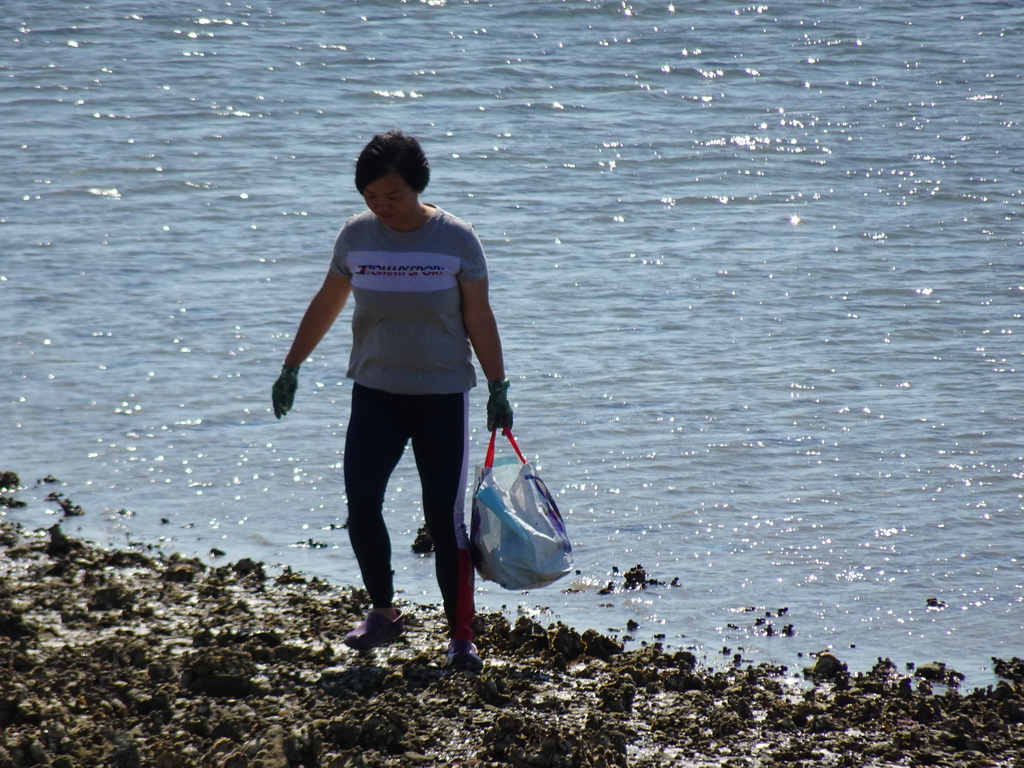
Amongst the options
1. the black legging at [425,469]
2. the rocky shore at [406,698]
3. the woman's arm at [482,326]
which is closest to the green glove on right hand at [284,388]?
the black legging at [425,469]

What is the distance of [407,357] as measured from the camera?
435cm

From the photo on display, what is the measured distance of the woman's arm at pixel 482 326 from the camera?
4.35m

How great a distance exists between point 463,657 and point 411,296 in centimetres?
116

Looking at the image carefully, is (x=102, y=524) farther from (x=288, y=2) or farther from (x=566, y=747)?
(x=288, y=2)

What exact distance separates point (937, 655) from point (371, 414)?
6.78 feet

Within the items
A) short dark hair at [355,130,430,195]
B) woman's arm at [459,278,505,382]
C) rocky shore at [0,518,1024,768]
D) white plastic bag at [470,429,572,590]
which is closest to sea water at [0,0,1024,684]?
rocky shore at [0,518,1024,768]

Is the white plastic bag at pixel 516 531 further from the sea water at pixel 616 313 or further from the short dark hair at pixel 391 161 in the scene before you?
the short dark hair at pixel 391 161

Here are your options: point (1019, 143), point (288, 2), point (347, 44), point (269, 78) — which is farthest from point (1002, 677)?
point (288, 2)

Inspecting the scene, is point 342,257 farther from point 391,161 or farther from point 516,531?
point 516,531

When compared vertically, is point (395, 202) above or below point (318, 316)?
above

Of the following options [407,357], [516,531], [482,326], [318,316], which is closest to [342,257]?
[318,316]

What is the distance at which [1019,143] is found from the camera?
1516 cm

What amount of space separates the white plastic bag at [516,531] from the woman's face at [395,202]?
2.54ft

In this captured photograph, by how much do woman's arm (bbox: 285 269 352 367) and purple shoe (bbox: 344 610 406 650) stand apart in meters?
0.89
